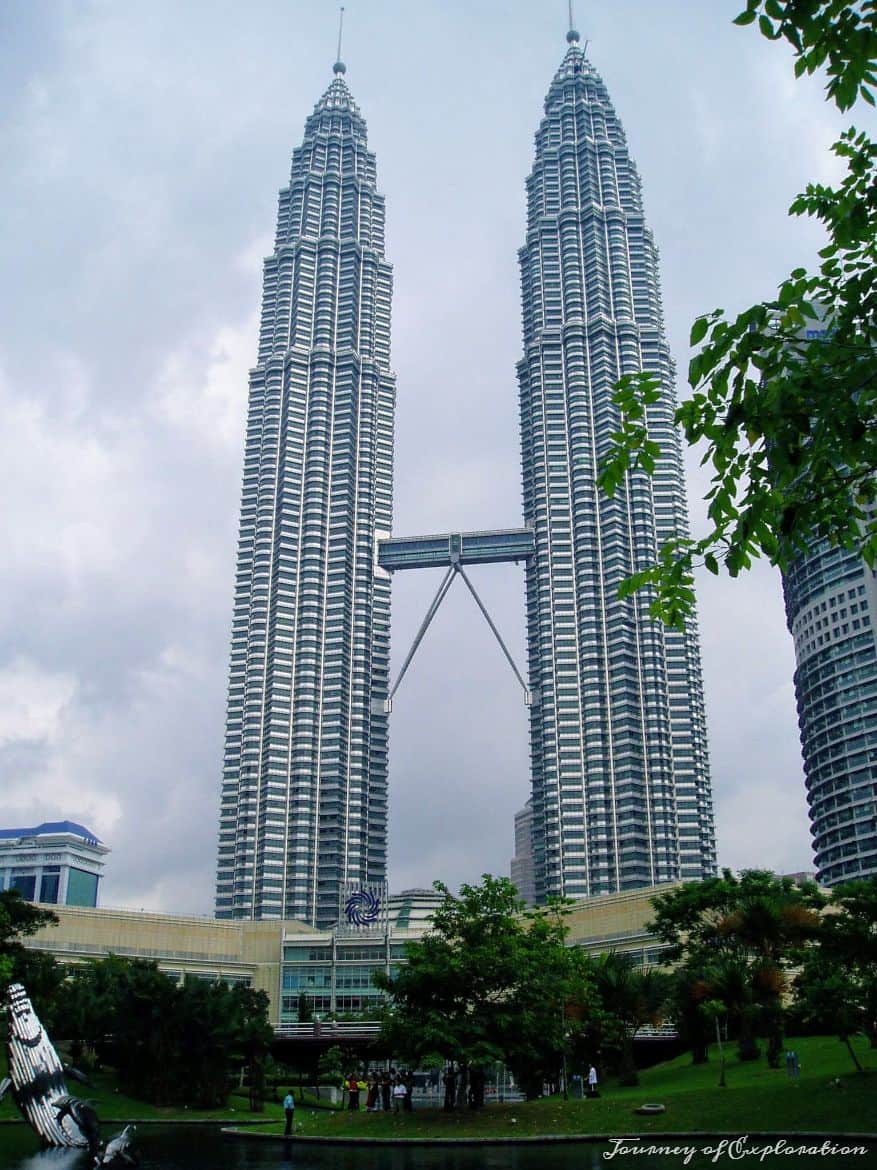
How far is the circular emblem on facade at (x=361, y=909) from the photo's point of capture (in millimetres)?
116875

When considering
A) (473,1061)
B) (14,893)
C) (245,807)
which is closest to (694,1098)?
(473,1061)

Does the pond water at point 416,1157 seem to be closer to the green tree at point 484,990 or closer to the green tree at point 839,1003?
the green tree at point 484,990

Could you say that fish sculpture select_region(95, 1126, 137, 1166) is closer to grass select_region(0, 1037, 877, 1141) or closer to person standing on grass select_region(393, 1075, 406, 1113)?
grass select_region(0, 1037, 877, 1141)

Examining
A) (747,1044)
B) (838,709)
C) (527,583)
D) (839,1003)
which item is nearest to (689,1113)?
(839,1003)

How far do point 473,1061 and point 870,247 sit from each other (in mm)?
36923

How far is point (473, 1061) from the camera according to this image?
135ft

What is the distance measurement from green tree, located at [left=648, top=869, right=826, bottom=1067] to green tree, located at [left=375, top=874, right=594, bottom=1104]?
29.5 ft

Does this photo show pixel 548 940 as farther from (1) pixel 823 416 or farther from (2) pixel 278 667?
(2) pixel 278 667

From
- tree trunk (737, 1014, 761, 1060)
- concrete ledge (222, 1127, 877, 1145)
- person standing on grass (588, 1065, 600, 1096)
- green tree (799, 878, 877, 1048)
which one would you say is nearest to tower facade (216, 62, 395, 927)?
person standing on grass (588, 1065, 600, 1096)

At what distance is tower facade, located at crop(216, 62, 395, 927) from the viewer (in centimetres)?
15412

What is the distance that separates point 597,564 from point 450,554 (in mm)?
25466

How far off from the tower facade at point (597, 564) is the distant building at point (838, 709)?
1555cm

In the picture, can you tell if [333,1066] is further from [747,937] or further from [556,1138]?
[556,1138]

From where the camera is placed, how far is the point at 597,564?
163 metres
